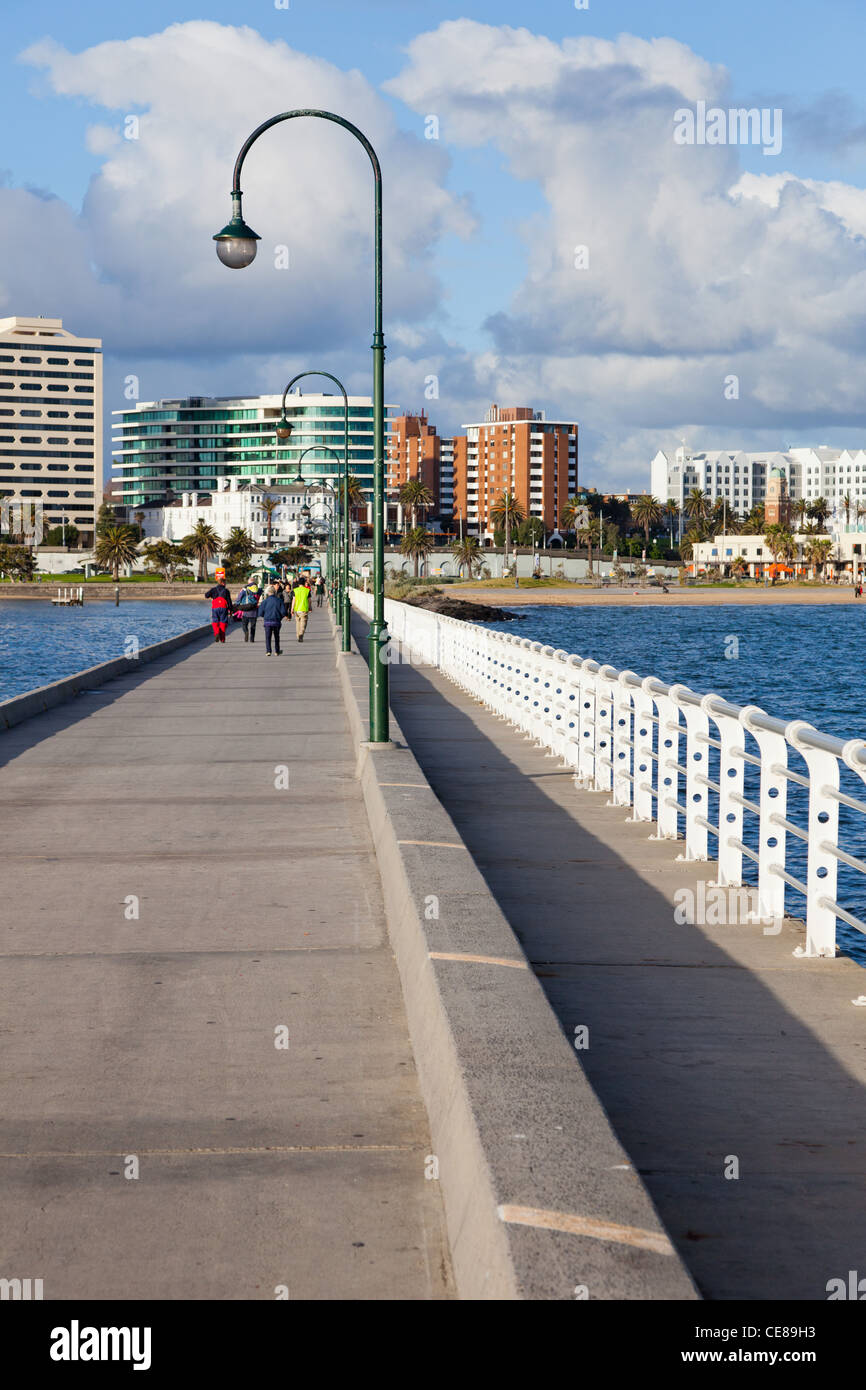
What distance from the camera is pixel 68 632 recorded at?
114500 millimetres

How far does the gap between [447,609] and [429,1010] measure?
98251 millimetres

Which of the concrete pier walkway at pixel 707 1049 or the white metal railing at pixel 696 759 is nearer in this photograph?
the concrete pier walkway at pixel 707 1049

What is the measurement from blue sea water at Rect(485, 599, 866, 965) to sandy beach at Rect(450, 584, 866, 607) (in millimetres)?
5586

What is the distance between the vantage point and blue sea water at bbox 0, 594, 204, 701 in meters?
67.7

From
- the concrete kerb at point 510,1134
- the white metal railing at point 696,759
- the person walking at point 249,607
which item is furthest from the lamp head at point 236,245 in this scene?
the person walking at point 249,607

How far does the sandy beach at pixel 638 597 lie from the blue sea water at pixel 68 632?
34.6 m

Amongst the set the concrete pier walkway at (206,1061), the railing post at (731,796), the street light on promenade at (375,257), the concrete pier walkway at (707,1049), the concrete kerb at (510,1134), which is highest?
the street light on promenade at (375,257)

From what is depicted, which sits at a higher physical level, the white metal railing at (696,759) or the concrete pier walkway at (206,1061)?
the white metal railing at (696,759)

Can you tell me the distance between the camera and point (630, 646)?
3442 inches

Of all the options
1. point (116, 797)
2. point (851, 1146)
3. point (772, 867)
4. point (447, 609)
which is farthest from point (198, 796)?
point (447, 609)

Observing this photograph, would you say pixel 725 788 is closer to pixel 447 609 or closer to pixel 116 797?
pixel 116 797

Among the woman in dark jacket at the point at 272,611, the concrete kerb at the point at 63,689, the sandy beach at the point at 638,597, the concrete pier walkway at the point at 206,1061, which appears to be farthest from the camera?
the sandy beach at the point at 638,597

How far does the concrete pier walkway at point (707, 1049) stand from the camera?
4.59 meters

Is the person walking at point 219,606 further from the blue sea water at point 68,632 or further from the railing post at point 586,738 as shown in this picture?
the railing post at point 586,738
